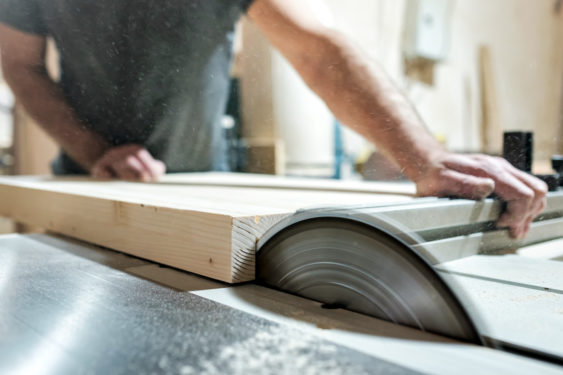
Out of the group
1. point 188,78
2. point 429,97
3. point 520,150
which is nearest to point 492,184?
point 520,150

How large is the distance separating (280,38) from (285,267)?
447 millimetres

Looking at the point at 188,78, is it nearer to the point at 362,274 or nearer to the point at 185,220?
the point at 185,220

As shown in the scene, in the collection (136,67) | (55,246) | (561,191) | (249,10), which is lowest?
(55,246)

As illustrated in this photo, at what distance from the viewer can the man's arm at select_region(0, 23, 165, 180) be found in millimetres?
881

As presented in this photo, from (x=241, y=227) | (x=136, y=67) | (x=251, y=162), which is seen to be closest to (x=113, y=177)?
(x=251, y=162)

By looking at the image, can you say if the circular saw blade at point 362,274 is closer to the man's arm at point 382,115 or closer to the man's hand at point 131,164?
the man's arm at point 382,115

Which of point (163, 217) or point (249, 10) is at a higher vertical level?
point (249, 10)

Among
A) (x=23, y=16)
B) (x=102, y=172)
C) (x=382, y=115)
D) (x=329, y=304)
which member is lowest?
(x=329, y=304)

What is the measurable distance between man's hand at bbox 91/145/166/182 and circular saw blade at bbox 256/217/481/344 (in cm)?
53

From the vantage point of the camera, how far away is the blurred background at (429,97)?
2.05 feet

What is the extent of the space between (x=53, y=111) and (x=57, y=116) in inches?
1.6

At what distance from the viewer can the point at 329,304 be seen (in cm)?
44

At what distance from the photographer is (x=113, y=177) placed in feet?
3.72

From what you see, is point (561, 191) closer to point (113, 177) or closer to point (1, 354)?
point (1, 354)
